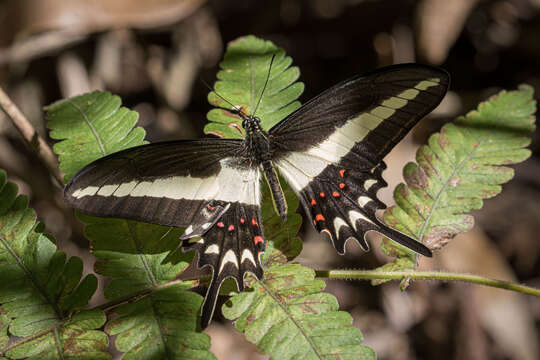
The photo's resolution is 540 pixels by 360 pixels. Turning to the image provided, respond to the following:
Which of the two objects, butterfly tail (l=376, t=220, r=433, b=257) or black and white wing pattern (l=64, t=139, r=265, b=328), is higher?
black and white wing pattern (l=64, t=139, r=265, b=328)

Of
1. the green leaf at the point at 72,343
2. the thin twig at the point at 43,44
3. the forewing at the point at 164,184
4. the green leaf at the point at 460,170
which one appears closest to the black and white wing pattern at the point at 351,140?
the green leaf at the point at 460,170

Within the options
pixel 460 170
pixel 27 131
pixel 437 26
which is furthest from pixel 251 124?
pixel 437 26

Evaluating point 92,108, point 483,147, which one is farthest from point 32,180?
point 483,147

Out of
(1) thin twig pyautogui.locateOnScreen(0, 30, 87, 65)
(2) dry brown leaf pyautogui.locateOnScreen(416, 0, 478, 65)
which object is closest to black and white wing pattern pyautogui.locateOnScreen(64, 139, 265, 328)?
(2) dry brown leaf pyautogui.locateOnScreen(416, 0, 478, 65)

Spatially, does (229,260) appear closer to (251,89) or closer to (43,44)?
(251,89)

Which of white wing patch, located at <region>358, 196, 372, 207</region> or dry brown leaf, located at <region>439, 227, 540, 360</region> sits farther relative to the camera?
dry brown leaf, located at <region>439, 227, 540, 360</region>

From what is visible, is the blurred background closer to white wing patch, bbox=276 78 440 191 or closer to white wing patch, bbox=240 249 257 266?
white wing patch, bbox=276 78 440 191

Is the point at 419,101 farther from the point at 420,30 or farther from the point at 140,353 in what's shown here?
the point at 420,30
